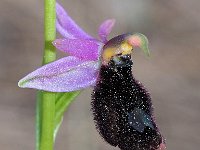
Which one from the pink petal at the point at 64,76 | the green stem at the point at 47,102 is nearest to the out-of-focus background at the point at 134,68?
the green stem at the point at 47,102

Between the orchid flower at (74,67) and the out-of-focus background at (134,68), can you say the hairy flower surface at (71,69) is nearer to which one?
the orchid flower at (74,67)

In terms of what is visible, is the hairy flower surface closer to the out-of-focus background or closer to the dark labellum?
the dark labellum

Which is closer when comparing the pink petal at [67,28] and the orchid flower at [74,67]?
the orchid flower at [74,67]

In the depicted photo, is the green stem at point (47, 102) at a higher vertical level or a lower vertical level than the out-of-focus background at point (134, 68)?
lower

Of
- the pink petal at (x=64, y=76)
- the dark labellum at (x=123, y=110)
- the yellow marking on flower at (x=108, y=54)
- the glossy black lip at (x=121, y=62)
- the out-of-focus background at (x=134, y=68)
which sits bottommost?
the dark labellum at (x=123, y=110)

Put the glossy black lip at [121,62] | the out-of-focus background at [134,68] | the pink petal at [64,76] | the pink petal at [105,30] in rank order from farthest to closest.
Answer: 1. the out-of-focus background at [134,68]
2. the pink petal at [105,30]
3. the glossy black lip at [121,62]
4. the pink petal at [64,76]

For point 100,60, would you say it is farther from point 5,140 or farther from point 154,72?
point 154,72

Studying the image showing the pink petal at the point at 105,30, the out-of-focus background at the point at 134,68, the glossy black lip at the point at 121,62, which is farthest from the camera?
the out-of-focus background at the point at 134,68

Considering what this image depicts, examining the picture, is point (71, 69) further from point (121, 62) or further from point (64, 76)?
point (121, 62)

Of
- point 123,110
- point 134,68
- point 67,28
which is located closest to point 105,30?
point 67,28
